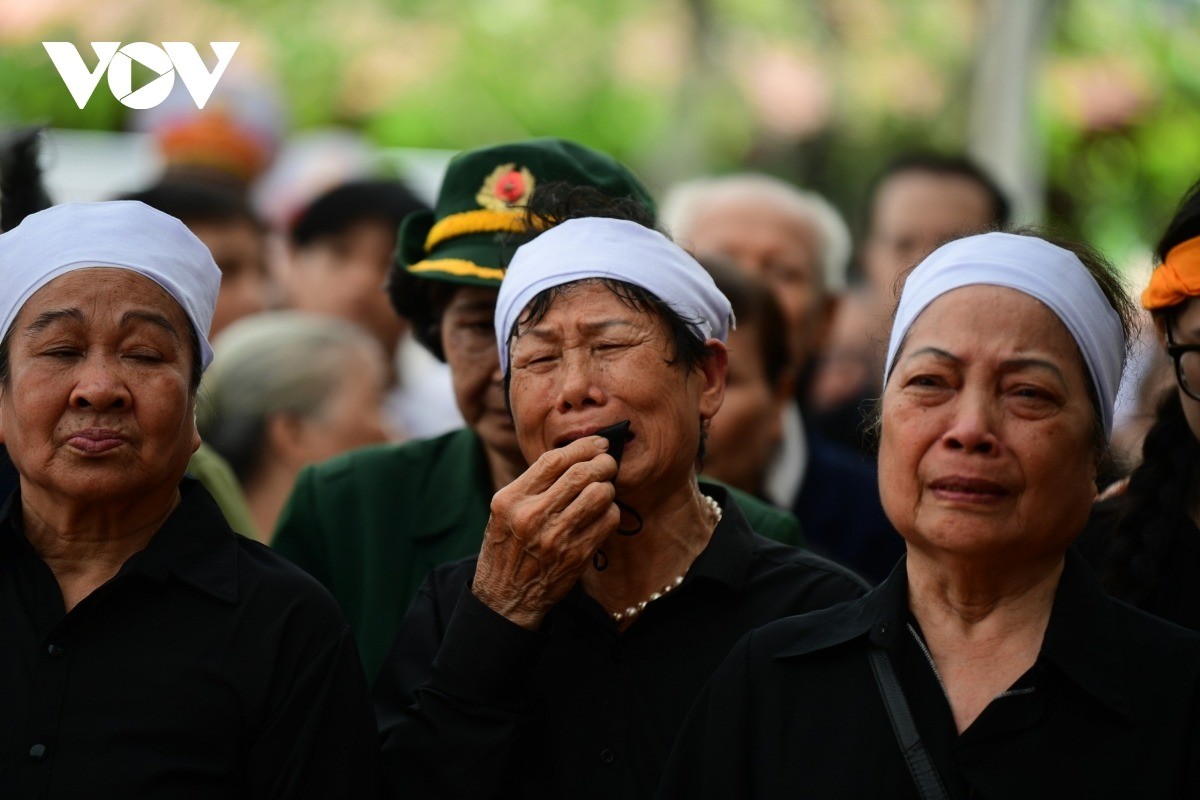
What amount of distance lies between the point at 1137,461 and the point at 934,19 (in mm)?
10852

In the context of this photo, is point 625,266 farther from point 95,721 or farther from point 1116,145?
point 1116,145

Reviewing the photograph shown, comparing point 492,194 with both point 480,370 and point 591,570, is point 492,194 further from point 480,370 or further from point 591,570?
point 591,570

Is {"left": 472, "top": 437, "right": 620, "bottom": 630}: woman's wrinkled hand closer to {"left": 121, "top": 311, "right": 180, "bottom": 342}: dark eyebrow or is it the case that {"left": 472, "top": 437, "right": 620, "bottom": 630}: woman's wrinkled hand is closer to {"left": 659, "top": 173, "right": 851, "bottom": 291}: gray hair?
{"left": 121, "top": 311, "right": 180, "bottom": 342}: dark eyebrow

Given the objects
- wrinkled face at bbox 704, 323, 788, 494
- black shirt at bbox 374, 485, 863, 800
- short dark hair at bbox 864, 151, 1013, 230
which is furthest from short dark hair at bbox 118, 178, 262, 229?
black shirt at bbox 374, 485, 863, 800

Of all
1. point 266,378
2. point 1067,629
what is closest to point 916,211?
point 266,378

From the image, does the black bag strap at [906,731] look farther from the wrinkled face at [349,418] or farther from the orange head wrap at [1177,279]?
the wrinkled face at [349,418]

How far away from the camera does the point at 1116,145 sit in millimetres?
15375

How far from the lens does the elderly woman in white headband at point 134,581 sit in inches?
119

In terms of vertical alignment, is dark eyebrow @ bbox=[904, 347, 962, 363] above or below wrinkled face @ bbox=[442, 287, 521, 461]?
below

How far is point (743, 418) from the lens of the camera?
541 cm

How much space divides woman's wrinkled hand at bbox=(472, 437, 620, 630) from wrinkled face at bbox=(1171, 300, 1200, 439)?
1358 mm

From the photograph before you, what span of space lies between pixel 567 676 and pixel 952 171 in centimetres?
459

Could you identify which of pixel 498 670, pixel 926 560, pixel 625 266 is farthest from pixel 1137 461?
pixel 498 670

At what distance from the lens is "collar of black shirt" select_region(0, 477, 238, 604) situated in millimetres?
3207
